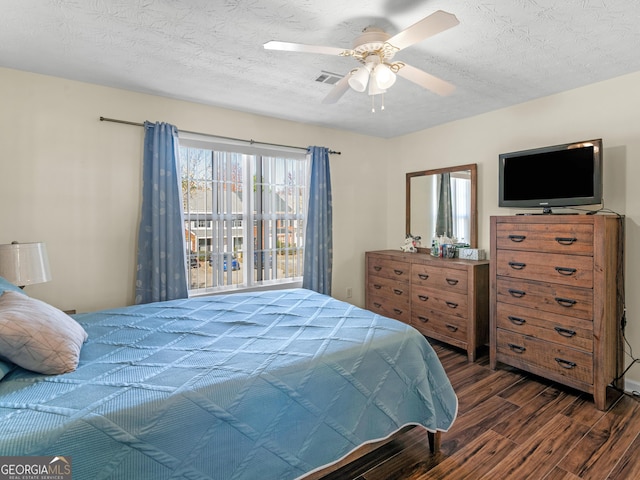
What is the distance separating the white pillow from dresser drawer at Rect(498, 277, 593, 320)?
3.05 metres

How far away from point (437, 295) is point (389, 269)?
71 centimetres

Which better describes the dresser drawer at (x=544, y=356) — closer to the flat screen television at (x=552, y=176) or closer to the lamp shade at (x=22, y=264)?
the flat screen television at (x=552, y=176)

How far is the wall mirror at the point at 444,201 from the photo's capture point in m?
3.66

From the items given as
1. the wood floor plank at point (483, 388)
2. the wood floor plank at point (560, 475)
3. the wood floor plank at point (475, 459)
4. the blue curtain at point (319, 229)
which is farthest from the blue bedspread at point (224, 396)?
the blue curtain at point (319, 229)

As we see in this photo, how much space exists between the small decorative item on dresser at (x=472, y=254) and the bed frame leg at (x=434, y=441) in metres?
2.03

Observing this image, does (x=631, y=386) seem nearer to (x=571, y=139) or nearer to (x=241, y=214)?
(x=571, y=139)

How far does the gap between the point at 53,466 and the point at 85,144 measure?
2.56 m

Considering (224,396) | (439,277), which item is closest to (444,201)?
(439,277)

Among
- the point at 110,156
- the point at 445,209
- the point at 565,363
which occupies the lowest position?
the point at 565,363

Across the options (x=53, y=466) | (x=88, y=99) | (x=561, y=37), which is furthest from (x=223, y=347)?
(x=561, y=37)

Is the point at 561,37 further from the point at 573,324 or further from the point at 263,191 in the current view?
the point at 263,191

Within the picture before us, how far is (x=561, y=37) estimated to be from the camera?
2.03m

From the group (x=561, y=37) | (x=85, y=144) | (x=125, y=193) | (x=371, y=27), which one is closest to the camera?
(x=371, y=27)

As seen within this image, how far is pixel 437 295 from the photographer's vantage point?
11.4ft
